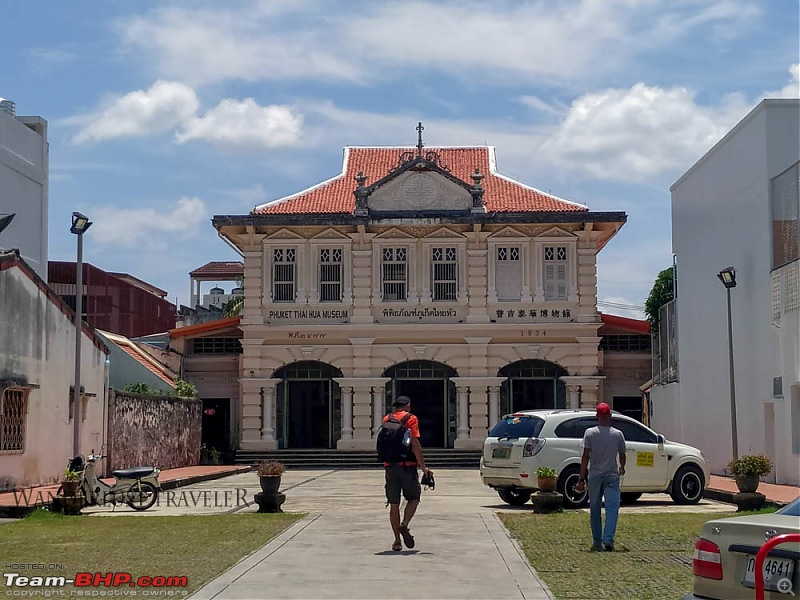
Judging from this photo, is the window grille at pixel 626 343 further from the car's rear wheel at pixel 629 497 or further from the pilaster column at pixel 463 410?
the car's rear wheel at pixel 629 497

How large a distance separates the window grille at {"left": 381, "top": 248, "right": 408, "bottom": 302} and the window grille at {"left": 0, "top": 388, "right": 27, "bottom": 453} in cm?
1954

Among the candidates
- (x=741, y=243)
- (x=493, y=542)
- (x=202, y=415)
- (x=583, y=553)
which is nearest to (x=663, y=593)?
(x=583, y=553)

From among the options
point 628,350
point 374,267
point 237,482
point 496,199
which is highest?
point 496,199

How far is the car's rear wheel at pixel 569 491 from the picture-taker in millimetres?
19078

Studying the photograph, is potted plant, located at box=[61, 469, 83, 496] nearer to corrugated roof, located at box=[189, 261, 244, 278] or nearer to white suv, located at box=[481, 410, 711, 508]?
white suv, located at box=[481, 410, 711, 508]

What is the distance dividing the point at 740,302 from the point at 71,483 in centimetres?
1698

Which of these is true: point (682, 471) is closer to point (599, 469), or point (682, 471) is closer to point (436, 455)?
point (599, 469)

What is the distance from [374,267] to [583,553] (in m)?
28.2

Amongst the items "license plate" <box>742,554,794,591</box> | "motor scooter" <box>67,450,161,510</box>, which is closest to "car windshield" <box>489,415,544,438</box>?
"motor scooter" <box>67,450,161,510</box>

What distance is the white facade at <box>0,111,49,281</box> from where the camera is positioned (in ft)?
113

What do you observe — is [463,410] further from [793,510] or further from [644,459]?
[793,510]

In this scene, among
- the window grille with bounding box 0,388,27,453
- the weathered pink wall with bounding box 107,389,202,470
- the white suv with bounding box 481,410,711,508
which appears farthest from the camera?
the weathered pink wall with bounding box 107,389,202,470

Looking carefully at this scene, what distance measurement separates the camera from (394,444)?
13180 millimetres

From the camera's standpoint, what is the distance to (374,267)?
4053 centimetres
